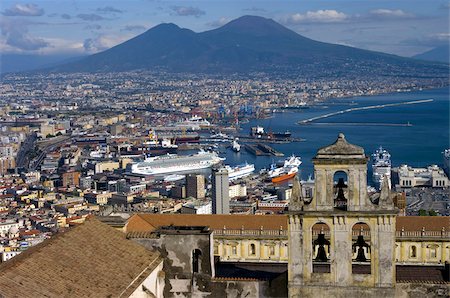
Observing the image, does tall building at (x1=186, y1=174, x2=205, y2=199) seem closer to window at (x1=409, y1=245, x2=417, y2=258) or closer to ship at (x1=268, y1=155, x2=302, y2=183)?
ship at (x1=268, y1=155, x2=302, y2=183)

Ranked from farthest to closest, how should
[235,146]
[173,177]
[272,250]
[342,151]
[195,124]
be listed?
1. [195,124]
2. [235,146]
3. [173,177]
4. [272,250]
5. [342,151]

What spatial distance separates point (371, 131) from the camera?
337ft

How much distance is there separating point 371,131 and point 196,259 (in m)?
94.3

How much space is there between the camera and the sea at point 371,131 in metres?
79.9

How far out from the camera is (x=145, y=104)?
165 meters

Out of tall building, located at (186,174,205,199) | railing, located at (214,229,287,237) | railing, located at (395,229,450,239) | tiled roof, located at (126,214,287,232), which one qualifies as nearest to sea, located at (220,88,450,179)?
tall building, located at (186,174,205,199)

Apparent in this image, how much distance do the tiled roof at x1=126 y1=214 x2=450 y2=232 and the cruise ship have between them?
58.0 meters

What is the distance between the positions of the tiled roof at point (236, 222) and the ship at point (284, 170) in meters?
47.9

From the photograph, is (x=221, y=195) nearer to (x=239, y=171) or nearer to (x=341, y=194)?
(x=341, y=194)

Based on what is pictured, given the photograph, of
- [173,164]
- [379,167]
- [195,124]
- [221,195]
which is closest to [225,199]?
[221,195]

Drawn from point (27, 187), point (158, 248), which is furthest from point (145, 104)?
point (158, 248)

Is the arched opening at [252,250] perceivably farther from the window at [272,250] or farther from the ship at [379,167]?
the ship at [379,167]

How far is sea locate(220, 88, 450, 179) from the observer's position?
79.9 m

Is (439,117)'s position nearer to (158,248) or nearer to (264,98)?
(264,98)
